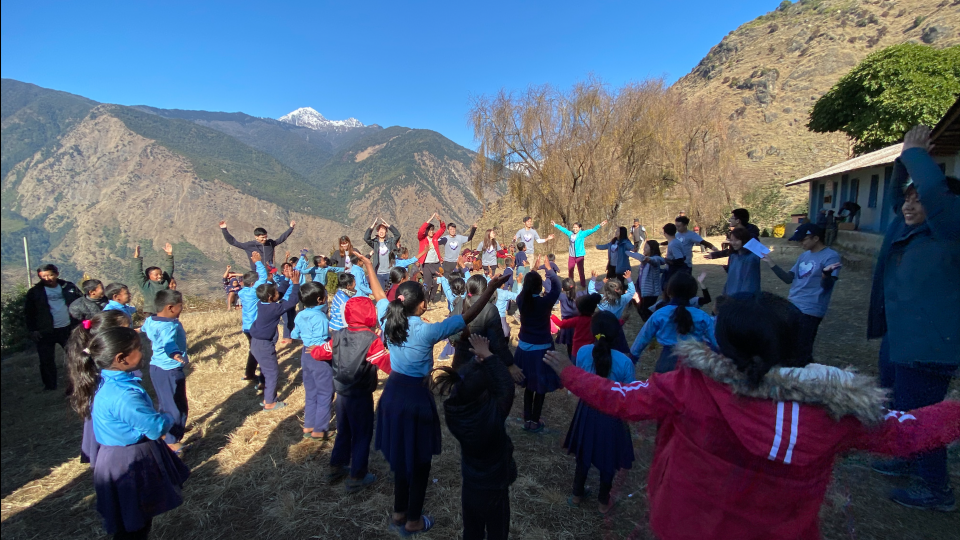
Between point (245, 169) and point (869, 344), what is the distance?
6196 centimetres

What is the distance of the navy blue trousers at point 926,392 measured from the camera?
2.58 metres

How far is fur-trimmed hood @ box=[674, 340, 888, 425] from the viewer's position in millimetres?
1136

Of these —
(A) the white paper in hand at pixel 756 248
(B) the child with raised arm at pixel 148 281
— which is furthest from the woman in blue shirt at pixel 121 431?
(A) the white paper in hand at pixel 756 248

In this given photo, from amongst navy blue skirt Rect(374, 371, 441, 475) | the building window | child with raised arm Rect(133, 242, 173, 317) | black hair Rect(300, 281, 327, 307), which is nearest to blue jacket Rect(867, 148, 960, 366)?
navy blue skirt Rect(374, 371, 441, 475)

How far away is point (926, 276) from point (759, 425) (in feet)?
7.92

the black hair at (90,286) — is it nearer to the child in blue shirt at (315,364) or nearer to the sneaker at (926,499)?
the child in blue shirt at (315,364)

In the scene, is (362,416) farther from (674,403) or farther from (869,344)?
(869,344)

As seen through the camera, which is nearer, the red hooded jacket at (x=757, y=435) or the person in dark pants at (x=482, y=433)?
the red hooded jacket at (x=757, y=435)

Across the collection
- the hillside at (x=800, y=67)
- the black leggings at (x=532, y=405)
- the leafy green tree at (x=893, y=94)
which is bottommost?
the black leggings at (x=532, y=405)

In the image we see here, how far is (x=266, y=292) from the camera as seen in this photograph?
439 cm

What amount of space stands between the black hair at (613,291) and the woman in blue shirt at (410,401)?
1876mm

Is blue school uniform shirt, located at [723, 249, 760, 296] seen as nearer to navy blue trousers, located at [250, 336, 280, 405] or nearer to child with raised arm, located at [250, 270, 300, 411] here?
child with raised arm, located at [250, 270, 300, 411]

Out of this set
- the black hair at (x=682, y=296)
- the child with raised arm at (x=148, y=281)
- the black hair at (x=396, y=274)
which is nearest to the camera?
the black hair at (x=682, y=296)

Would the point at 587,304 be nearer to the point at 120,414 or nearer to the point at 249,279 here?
the point at 120,414
